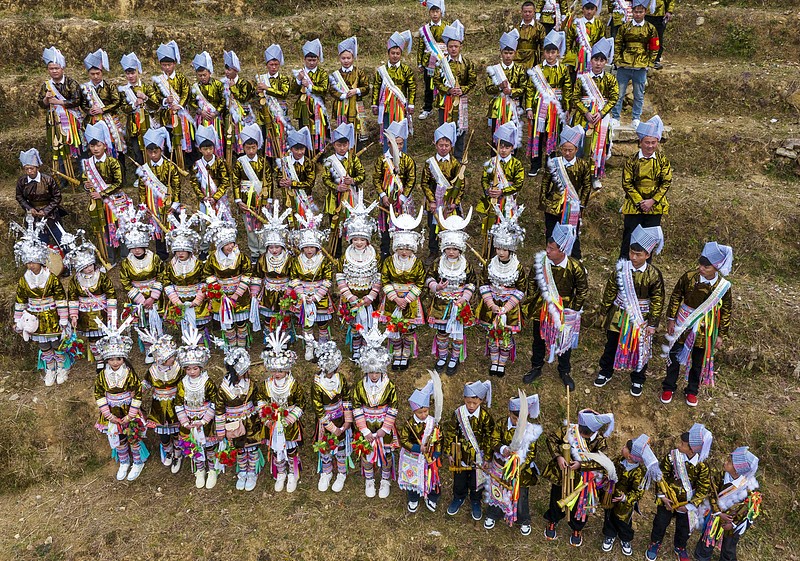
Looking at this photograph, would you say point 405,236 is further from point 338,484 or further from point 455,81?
point 455,81

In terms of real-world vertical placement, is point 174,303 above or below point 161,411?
above

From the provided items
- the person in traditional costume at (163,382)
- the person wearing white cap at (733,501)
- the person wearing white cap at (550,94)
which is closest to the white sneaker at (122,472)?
the person in traditional costume at (163,382)

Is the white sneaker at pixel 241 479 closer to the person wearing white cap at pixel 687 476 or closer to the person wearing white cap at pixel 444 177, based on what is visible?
the person wearing white cap at pixel 444 177

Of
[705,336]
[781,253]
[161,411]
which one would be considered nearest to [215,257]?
[161,411]

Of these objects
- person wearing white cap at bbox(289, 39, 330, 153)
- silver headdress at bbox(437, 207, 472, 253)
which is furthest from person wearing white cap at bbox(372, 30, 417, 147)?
silver headdress at bbox(437, 207, 472, 253)

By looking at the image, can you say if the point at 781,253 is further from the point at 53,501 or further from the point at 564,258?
the point at 53,501
